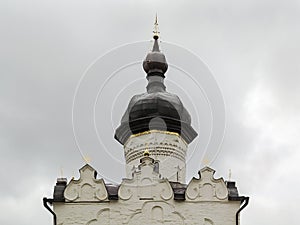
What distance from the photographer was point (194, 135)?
20188 millimetres

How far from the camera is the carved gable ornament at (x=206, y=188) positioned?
55.4 feet

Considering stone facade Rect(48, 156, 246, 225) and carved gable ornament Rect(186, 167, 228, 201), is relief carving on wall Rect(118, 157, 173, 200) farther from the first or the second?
carved gable ornament Rect(186, 167, 228, 201)

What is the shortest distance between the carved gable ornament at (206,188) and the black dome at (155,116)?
9.98 feet

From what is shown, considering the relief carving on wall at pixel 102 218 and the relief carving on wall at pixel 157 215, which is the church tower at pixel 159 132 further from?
the relief carving on wall at pixel 102 218

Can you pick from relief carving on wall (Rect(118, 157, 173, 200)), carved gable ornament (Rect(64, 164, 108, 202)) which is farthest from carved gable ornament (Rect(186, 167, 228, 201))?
carved gable ornament (Rect(64, 164, 108, 202))

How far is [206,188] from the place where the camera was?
55.8 ft

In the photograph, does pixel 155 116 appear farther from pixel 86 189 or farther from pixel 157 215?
pixel 157 215

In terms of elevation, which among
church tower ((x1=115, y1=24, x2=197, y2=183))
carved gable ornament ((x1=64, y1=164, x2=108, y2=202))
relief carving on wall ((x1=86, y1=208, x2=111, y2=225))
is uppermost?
church tower ((x1=115, y1=24, x2=197, y2=183))

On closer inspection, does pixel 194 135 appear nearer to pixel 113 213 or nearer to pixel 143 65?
pixel 143 65

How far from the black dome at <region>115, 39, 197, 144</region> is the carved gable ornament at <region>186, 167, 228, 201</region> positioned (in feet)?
9.98

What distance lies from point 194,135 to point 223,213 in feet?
12.8

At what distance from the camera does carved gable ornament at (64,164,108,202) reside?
55.0ft

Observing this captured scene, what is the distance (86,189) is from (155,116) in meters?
3.97

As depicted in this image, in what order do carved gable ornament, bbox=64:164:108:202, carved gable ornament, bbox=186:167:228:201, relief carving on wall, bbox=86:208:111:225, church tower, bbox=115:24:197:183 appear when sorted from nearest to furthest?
relief carving on wall, bbox=86:208:111:225 < carved gable ornament, bbox=64:164:108:202 < carved gable ornament, bbox=186:167:228:201 < church tower, bbox=115:24:197:183
